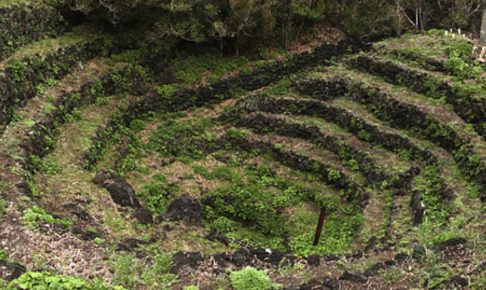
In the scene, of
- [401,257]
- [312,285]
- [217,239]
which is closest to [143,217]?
[217,239]

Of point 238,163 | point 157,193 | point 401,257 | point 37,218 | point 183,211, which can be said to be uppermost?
point 37,218

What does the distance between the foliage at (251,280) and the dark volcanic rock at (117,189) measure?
598 centimetres

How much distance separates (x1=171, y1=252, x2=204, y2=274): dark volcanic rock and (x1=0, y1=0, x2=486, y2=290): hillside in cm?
5

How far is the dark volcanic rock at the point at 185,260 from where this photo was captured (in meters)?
12.0

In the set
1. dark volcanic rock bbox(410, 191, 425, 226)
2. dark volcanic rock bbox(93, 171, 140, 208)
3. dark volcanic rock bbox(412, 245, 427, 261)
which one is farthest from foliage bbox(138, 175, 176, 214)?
dark volcanic rock bbox(412, 245, 427, 261)

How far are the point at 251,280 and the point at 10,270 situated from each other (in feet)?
16.5

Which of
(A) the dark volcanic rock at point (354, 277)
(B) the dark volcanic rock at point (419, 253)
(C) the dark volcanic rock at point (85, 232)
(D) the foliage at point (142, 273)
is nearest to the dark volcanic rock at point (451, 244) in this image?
(B) the dark volcanic rock at point (419, 253)

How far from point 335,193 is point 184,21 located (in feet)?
34.9

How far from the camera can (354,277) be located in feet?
38.0

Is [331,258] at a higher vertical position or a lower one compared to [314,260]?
lower

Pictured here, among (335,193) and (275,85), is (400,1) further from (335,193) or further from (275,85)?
(335,193)

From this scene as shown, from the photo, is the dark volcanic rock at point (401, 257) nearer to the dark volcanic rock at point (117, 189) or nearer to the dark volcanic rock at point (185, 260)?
the dark volcanic rock at point (185, 260)

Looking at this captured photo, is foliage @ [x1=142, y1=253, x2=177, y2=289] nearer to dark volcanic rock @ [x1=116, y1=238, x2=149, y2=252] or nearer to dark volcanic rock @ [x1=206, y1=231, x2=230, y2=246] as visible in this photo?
dark volcanic rock @ [x1=116, y1=238, x2=149, y2=252]

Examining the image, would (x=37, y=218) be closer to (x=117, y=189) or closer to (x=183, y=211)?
(x=117, y=189)
